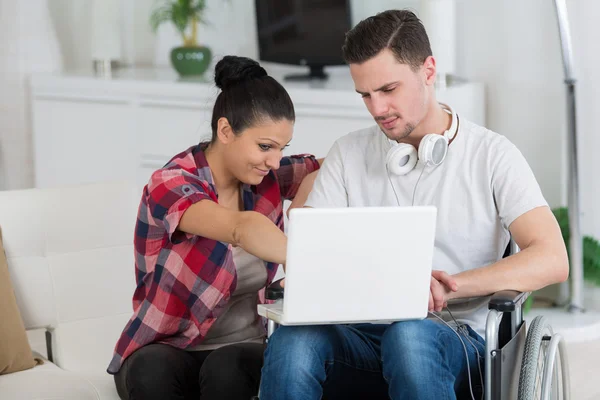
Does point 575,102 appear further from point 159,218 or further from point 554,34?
point 159,218

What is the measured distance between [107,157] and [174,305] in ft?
7.73

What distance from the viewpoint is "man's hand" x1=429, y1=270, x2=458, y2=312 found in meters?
1.79

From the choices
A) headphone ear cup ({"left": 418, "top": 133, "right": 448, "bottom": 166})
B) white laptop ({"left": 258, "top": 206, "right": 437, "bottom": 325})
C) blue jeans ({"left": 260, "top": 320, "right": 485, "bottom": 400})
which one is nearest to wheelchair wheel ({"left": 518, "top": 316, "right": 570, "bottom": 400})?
blue jeans ({"left": 260, "top": 320, "right": 485, "bottom": 400})

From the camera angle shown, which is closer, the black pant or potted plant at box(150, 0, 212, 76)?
the black pant

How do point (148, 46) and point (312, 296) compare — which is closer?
point (312, 296)

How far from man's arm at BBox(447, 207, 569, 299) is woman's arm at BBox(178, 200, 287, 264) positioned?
35 cm

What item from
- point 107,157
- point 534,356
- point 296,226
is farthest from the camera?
point 107,157

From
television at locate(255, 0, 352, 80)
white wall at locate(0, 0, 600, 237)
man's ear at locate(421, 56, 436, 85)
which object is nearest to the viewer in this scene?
man's ear at locate(421, 56, 436, 85)

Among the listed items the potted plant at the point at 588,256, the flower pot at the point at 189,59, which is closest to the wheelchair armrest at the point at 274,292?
the potted plant at the point at 588,256

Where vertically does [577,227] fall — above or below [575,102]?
below

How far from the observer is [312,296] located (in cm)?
158

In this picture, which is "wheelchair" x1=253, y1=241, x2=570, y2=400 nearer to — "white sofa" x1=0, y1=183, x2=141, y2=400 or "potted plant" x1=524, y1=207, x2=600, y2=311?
"white sofa" x1=0, y1=183, x2=141, y2=400

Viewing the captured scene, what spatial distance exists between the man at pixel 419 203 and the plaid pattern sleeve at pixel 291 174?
0.43 ft

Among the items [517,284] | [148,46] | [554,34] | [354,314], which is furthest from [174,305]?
[148,46]
